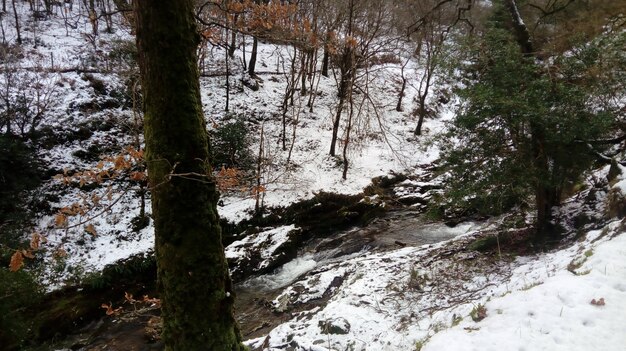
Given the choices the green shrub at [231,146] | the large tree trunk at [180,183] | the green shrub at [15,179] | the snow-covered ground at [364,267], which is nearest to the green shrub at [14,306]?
the snow-covered ground at [364,267]

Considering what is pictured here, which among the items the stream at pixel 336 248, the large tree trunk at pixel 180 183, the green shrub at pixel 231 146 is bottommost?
the stream at pixel 336 248

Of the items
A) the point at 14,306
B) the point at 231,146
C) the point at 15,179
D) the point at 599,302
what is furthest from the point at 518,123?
the point at 15,179

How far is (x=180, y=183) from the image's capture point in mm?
2770

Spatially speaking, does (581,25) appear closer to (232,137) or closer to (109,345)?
(232,137)

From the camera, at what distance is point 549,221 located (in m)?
7.60

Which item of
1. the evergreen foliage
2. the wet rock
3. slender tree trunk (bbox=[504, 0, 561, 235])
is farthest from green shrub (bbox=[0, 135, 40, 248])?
slender tree trunk (bbox=[504, 0, 561, 235])

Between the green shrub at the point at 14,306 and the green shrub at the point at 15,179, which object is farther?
the green shrub at the point at 15,179

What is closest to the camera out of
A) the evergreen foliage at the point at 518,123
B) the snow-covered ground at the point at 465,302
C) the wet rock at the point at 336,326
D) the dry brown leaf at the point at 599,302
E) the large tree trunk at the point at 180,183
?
the large tree trunk at the point at 180,183

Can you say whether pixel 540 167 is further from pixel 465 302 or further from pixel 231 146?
pixel 231 146

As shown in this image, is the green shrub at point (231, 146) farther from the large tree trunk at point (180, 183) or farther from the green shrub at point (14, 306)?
the large tree trunk at point (180, 183)

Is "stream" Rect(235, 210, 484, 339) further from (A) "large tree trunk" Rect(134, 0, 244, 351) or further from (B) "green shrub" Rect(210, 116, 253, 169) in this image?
(A) "large tree trunk" Rect(134, 0, 244, 351)

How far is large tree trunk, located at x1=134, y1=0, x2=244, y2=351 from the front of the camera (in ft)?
8.64

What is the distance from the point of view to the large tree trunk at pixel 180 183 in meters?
2.63

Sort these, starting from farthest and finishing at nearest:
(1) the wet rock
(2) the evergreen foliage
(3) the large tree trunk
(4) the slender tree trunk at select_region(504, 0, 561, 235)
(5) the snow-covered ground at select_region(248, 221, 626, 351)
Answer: (4) the slender tree trunk at select_region(504, 0, 561, 235) → (2) the evergreen foliage → (1) the wet rock → (5) the snow-covered ground at select_region(248, 221, 626, 351) → (3) the large tree trunk
